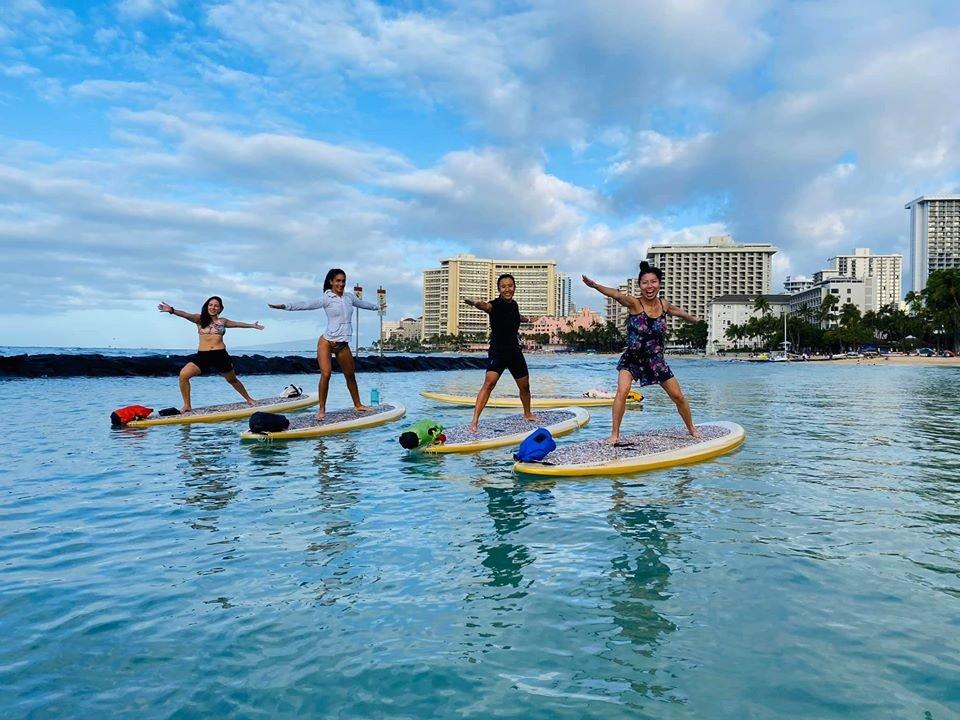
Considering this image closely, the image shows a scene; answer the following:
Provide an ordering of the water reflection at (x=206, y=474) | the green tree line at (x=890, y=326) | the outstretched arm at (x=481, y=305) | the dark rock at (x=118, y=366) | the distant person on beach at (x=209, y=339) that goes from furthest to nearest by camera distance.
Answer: the green tree line at (x=890, y=326)
the dark rock at (x=118, y=366)
the distant person on beach at (x=209, y=339)
the outstretched arm at (x=481, y=305)
the water reflection at (x=206, y=474)

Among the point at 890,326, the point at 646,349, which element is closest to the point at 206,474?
the point at 646,349

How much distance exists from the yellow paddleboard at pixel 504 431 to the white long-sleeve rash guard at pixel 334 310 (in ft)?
11.2

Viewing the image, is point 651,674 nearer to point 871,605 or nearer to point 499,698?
point 499,698

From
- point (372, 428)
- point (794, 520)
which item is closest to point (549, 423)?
point (372, 428)

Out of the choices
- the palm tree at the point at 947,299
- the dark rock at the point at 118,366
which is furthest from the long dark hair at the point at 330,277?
the palm tree at the point at 947,299

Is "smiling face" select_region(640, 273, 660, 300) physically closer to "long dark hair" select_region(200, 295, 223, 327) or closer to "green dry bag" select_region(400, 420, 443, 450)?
"green dry bag" select_region(400, 420, 443, 450)

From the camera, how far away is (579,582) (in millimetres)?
5102

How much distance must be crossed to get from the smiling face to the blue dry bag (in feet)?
9.90

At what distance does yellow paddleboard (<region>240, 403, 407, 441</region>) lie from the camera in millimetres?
12758

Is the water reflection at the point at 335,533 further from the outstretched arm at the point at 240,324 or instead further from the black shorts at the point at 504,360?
the outstretched arm at the point at 240,324

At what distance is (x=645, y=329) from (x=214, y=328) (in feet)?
34.7

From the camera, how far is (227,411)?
16547 mm

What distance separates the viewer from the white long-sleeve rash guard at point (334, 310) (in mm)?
14578

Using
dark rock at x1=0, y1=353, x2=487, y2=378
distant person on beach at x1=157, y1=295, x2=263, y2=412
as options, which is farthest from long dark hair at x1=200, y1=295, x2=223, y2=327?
dark rock at x1=0, y1=353, x2=487, y2=378
